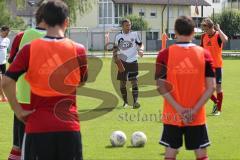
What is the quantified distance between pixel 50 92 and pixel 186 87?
6.19ft

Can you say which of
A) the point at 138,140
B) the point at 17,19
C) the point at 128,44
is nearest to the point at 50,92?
the point at 138,140

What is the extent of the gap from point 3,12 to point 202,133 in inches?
2603

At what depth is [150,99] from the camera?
675 inches

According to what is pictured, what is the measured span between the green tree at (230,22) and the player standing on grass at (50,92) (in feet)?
239

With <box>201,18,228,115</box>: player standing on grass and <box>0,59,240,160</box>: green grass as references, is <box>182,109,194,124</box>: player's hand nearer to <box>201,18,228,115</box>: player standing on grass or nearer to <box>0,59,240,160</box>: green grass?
<box>0,59,240,160</box>: green grass

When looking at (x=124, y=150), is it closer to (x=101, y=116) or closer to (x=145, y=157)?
(x=145, y=157)

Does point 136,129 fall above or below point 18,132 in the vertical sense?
below

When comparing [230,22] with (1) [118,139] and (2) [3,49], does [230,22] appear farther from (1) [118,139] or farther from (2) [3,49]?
(1) [118,139]

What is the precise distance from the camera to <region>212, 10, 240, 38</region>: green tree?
7619cm

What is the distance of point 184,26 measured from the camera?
6207 millimetres

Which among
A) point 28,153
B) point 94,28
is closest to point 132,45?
point 28,153

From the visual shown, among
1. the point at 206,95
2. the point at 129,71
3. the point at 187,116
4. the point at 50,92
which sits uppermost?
the point at 50,92

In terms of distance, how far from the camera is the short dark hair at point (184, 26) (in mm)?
6199

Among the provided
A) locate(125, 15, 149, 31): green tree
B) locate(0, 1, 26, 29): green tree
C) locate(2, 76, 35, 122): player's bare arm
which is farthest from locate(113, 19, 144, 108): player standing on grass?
locate(125, 15, 149, 31): green tree
